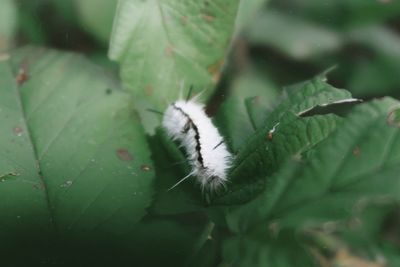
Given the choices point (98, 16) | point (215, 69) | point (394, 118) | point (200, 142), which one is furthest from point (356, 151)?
point (98, 16)

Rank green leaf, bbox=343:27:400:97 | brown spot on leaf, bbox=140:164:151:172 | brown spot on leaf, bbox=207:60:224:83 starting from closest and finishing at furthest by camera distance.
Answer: brown spot on leaf, bbox=140:164:151:172, brown spot on leaf, bbox=207:60:224:83, green leaf, bbox=343:27:400:97

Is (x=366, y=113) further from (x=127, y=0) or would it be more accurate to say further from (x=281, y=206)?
(x=127, y=0)

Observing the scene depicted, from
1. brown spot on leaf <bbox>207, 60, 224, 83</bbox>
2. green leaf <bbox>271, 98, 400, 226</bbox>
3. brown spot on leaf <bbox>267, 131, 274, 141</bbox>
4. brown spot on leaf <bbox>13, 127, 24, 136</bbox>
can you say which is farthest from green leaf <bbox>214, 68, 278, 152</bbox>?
brown spot on leaf <bbox>13, 127, 24, 136</bbox>

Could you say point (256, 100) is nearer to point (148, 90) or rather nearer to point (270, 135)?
point (270, 135)

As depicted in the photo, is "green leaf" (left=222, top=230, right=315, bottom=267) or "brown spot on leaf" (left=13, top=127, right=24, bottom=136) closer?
"green leaf" (left=222, top=230, right=315, bottom=267)

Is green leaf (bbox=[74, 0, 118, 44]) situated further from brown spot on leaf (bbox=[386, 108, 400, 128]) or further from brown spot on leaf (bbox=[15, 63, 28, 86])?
brown spot on leaf (bbox=[386, 108, 400, 128])

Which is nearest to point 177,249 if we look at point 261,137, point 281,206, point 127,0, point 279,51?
point 261,137
